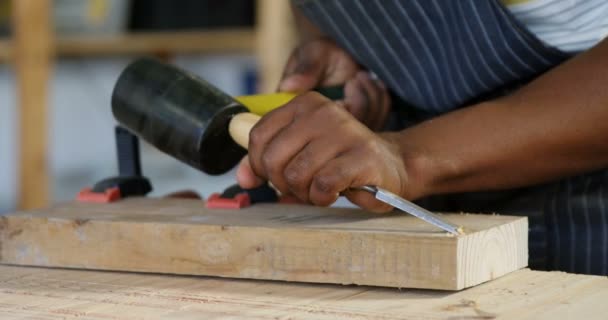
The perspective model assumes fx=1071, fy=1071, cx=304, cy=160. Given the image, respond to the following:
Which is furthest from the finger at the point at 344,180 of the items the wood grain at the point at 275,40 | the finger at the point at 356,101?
the wood grain at the point at 275,40

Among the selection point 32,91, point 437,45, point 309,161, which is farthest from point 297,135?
point 32,91

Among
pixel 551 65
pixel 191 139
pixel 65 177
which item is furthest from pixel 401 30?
pixel 65 177

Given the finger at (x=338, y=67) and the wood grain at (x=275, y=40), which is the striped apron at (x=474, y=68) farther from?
the wood grain at (x=275, y=40)

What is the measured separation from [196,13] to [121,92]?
7.25 ft

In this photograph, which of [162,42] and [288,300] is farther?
[162,42]

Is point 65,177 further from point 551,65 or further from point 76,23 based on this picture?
point 551,65

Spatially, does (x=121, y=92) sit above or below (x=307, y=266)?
above

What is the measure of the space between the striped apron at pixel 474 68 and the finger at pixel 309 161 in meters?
0.27

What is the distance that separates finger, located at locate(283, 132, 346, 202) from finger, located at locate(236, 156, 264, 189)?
94 mm

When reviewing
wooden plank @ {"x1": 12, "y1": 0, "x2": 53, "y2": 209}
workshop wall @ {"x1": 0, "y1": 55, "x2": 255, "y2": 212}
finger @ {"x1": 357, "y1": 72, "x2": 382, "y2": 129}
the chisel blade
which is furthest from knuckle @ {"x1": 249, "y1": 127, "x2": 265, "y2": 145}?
workshop wall @ {"x1": 0, "y1": 55, "x2": 255, "y2": 212}

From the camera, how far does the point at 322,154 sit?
0.96 metres

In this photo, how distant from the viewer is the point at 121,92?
114cm

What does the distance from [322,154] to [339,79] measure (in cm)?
45

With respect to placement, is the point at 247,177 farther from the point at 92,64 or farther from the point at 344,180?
the point at 92,64
